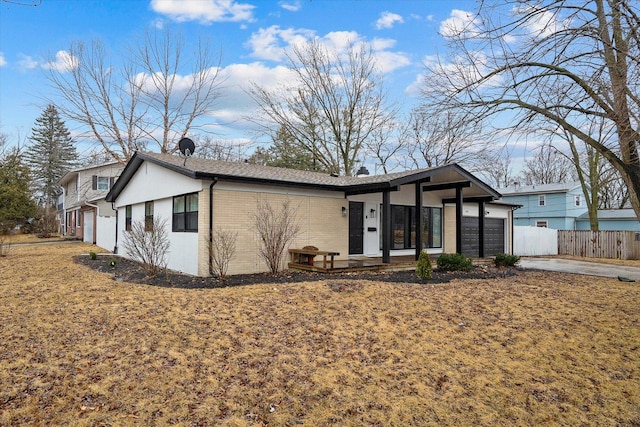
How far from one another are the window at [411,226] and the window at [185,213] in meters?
7.17

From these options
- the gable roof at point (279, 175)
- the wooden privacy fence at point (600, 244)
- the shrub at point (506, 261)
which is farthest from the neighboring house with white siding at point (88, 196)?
the wooden privacy fence at point (600, 244)

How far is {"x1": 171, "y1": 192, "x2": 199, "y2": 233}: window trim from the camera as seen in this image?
10.5 metres

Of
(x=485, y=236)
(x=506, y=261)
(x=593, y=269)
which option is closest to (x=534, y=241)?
(x=485, y=236)

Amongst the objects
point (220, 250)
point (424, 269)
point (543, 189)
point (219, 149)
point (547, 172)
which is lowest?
point (424, 269)

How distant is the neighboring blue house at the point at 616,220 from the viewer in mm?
28062

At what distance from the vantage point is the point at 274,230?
1045cm

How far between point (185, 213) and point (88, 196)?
2044cm

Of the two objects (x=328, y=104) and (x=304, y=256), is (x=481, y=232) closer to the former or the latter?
(x=304, y=256)

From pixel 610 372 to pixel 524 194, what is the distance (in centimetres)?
2994

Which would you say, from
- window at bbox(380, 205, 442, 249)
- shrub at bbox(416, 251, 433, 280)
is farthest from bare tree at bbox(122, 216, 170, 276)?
window at bbox(380, 205, 442, 249)

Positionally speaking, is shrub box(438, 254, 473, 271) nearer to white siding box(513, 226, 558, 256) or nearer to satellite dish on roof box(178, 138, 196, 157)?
satellite dish on roof box(178, 138, 196, 157)

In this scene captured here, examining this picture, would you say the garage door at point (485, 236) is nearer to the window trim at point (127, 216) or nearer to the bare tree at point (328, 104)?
the bare tree at point (328, 104)

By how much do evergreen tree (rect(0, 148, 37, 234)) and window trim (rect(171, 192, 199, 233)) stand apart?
49.5 feet

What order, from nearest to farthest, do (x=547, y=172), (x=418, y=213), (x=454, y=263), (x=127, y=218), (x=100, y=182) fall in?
(x=454, y=263) → (x=418, y=213) → (x=127, y=218) → (x=100, y=182) → (x=547, y=172)
